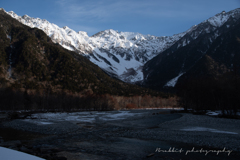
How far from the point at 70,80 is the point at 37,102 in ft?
234

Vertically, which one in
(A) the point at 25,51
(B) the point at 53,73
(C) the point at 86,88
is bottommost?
(C) the point at 86,88

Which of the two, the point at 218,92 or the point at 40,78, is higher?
the point at 40,78

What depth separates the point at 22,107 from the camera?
107750 mm

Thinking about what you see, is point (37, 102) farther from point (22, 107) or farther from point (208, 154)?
point (208, 154)

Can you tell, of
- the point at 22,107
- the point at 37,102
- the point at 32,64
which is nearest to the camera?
the point at 22,107

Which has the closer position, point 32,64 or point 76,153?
point 76,153

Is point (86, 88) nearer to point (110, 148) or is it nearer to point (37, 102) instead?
point (37, 102)

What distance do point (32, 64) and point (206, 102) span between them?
534 ft

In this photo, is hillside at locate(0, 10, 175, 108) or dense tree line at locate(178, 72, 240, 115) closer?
dense tree line at locate(178, 72, 240, 115)

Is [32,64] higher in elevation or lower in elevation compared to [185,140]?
higher

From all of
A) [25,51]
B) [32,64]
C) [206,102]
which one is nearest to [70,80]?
[32,64]

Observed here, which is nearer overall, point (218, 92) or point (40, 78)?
point (218, 92)

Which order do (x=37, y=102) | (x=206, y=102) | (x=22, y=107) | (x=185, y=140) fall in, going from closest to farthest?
1. (x=185, y=140)
2. (x=206, y=102)
3. (x=22, y=107)
4. (x=37, y=102)

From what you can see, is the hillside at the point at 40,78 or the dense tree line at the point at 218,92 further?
the hillside at the point at 40,78
